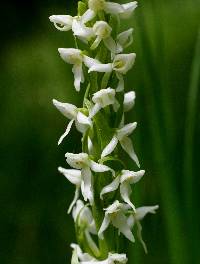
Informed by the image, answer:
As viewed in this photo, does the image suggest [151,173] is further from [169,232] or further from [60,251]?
[169,232]

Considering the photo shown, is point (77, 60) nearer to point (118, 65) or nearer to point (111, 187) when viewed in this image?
point (118, 65)

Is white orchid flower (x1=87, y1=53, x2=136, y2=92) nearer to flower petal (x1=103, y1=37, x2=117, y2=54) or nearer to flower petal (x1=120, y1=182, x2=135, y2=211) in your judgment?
flower petal (x1=103, y1=37, x2=117, y2=54)

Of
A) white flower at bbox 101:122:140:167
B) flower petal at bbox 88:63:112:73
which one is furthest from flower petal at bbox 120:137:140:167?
flower petal at bbox 88:63:112:73

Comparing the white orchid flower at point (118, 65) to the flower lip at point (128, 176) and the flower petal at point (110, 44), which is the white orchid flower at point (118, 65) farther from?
the flower lip at point (128, 176)

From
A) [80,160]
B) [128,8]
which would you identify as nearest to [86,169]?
[80,160]

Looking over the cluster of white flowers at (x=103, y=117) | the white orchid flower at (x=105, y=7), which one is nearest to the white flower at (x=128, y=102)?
the cluster of white flowers at (x=103, y=117)

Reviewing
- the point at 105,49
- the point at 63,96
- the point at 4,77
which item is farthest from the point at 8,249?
the point at 105,49

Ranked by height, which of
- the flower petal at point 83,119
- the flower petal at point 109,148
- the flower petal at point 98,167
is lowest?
the flower petal at point 98,167

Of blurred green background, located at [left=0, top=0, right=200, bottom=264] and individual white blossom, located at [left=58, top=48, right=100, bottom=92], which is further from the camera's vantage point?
blurred green background, located at [left=0, top=0, right=200, bottom=264]
